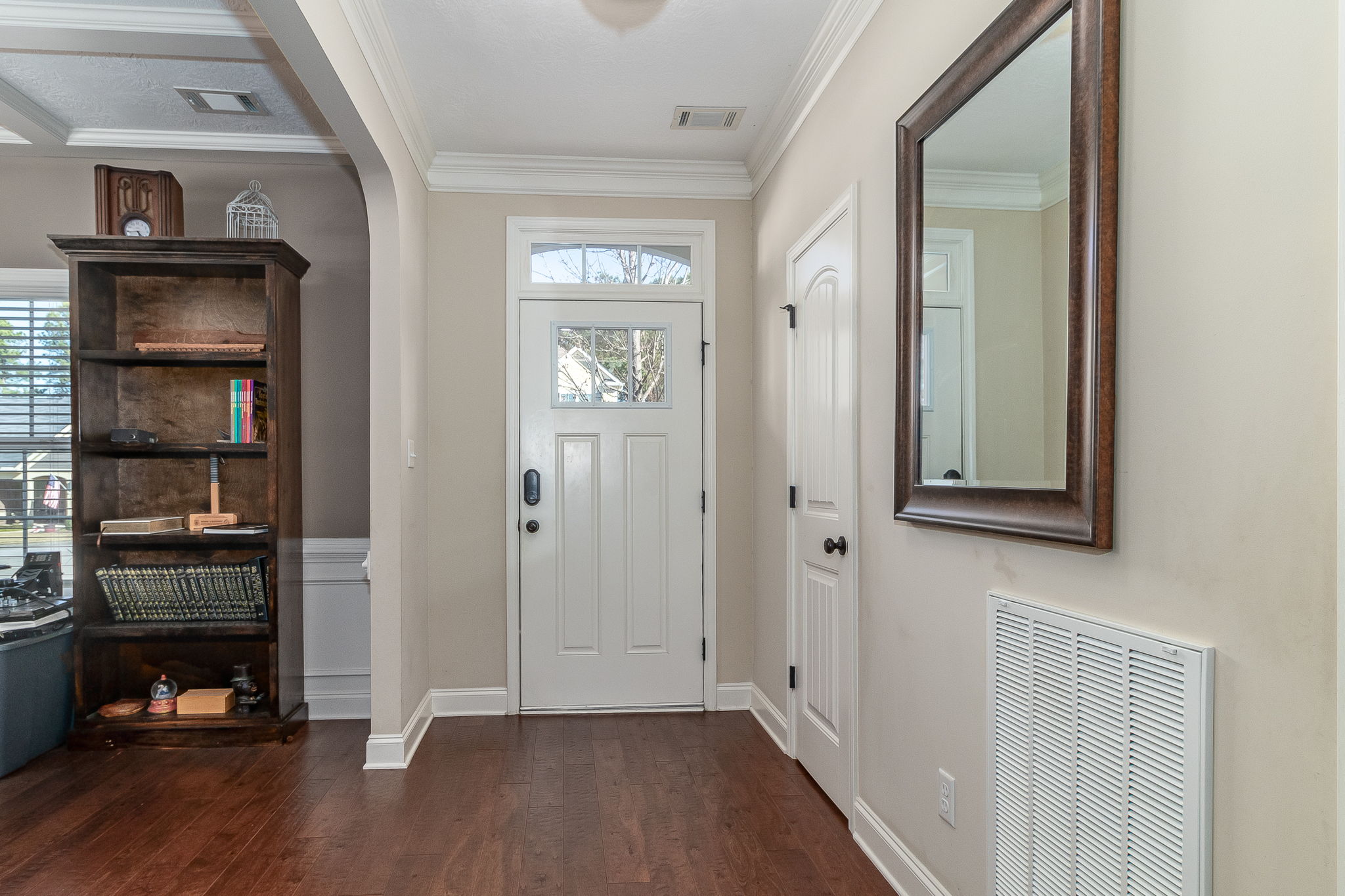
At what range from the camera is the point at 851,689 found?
271cm

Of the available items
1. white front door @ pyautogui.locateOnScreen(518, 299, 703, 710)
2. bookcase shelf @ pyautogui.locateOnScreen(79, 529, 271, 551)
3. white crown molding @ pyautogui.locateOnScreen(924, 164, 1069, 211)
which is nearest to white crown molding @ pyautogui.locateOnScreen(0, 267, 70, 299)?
bookcase shelf @ pyautogui.locateOnScreen(79, 529, 271, 551)

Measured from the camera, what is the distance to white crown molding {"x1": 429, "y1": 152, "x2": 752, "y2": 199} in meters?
4.03

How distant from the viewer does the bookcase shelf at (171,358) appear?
141 inches

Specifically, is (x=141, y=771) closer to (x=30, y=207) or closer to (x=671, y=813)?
(x=671, y=813)

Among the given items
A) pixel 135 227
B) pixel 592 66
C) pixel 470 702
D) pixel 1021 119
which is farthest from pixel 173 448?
pixel 1021 119

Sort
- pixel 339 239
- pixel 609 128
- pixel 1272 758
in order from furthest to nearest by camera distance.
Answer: pixel 339 239, pixel 609 128, pixel 1272 758

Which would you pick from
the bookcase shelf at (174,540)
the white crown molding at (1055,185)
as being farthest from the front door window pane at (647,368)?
the white crown molding at (1055,185)

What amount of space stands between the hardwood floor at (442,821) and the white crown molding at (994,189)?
1806 mm

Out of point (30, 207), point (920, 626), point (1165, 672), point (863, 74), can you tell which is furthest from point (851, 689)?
→ point (30, 207)

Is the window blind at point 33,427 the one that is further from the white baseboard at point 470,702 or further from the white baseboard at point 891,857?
the white baseboard at point 891,857

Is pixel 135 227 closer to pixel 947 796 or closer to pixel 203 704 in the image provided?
pixel 203 704

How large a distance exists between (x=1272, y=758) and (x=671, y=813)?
2.06m

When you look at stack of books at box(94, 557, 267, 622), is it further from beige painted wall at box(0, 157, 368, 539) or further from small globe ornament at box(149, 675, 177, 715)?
beige painted wall at box(0, 157, 368, 539)

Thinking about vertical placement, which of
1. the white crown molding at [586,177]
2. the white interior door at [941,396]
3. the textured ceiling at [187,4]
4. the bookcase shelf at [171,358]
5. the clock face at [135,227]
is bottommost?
the white interior door at [941,396]
